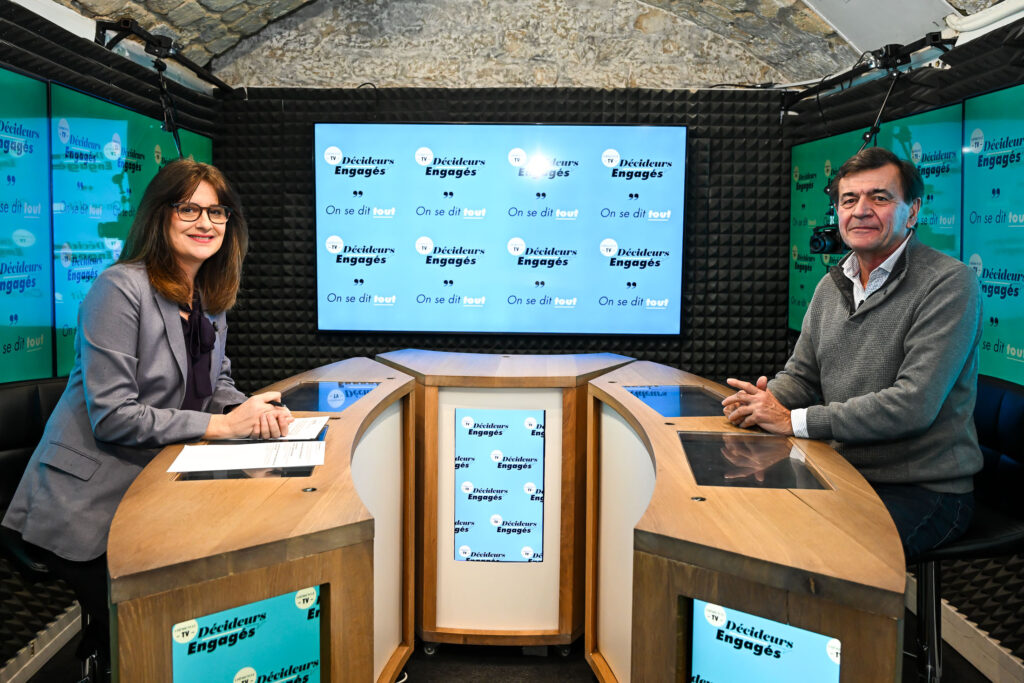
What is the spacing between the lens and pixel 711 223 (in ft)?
14.4

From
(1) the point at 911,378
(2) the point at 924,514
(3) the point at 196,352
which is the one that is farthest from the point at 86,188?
(2) the point at 924,514

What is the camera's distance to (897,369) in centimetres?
221

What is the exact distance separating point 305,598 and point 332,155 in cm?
332

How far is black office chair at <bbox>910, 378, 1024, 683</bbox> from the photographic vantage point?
6.96ft

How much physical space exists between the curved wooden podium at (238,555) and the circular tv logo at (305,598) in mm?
23

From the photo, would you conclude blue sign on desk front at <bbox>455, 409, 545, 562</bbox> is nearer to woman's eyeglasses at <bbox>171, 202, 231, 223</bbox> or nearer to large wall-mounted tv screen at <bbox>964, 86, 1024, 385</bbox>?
woman's eyeglasses at <bbox>171, 202, 231, 223</bbox>

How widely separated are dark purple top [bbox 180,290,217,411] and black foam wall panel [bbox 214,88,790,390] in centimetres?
228

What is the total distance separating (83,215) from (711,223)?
3.17m

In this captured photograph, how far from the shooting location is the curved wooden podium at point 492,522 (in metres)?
2.91

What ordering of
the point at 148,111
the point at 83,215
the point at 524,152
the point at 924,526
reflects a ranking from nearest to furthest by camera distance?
the point at 924,526 → the point at 83,215 → the point at 148,111 → the point at 524,152

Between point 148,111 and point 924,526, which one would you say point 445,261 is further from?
point 924,526

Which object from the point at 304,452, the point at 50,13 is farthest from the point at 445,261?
the point at 304,452

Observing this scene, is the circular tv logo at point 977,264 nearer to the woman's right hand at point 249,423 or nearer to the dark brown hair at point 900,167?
the dark brown hair at point 900,167

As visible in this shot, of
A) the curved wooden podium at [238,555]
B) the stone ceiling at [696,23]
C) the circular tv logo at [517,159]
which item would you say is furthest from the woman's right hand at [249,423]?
the circular tv logo at [517,159]
